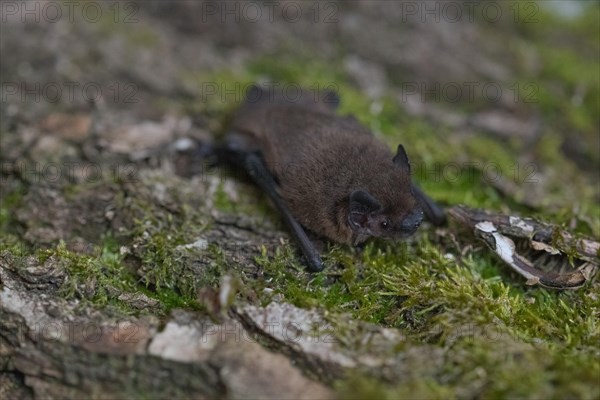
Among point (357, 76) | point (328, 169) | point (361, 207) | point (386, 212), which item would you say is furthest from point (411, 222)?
point (357, 76)

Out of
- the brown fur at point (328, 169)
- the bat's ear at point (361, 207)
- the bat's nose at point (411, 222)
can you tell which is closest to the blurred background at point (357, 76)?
the brown fur at point (328, 169)

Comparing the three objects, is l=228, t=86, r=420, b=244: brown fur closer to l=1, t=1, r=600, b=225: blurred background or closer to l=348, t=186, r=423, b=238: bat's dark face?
l=348, t=186, r=423, b=238: bat's dark face

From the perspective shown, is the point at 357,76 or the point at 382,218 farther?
the point at 357,76

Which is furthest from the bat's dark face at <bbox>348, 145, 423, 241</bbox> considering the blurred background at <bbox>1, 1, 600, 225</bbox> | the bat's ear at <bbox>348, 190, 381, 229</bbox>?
the blurred background at <bbox>1, 1, 600, 225</bbox>

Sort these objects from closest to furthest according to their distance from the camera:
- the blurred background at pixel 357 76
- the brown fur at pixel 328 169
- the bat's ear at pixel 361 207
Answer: the bat's ear at pixel 361 207
the brown fur at pixel 328 169
the blurred background at pixel 357 76

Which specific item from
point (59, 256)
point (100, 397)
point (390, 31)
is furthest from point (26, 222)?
point (390, 31)

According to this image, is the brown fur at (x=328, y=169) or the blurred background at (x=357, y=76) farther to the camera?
the blurred background at (x=357, y=76)

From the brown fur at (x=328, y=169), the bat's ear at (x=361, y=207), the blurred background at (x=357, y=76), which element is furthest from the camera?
the blurred background at (x=357, y=76)

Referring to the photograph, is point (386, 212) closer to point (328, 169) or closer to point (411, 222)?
point (411, 222)

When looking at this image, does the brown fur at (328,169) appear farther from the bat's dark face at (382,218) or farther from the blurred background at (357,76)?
the blurred background at (357,76)
